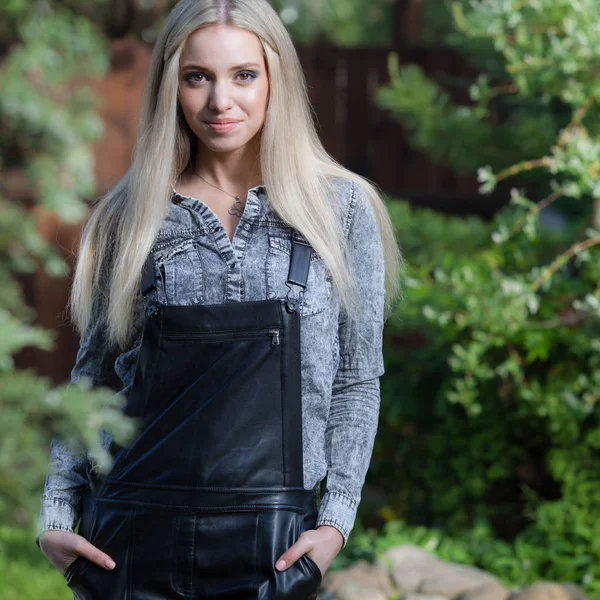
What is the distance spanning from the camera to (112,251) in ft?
6.98

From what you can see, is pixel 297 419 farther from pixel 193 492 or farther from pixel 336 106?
pixel 336 106

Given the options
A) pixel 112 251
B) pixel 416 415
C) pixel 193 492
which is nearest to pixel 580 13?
pixel 416 415

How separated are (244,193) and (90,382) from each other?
0.50m

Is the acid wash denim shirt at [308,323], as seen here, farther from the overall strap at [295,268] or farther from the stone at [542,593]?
the stone at [542,593]

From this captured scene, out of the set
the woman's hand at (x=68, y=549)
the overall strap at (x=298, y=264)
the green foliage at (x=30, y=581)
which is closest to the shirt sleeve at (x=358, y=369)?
the overall strap at (x=298, y=264)

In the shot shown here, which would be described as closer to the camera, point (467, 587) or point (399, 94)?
point (467, 587)

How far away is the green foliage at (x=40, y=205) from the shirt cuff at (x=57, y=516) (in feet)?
2.43

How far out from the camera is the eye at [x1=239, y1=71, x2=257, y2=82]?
2011 millimetres

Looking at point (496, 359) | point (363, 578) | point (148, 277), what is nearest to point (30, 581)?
point (363, 578)

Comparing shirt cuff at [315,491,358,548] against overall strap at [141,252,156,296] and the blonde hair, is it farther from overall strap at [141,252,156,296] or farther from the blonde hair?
overall strap at [141,252,156,296]

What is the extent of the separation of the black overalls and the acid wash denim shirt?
59 millimetres

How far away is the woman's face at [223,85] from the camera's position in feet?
6.50

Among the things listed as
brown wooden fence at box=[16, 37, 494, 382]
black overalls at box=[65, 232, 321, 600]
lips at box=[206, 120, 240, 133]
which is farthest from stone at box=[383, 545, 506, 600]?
brown wooden fence at box=[16, 37, 494, 382]

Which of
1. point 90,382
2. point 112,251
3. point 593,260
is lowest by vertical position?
point 90,382
